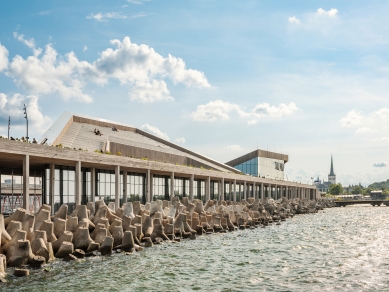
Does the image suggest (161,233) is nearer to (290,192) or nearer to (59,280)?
(59,280)

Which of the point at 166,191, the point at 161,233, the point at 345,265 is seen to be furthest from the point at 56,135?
the point at 345,265

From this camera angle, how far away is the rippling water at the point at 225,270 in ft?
66.0

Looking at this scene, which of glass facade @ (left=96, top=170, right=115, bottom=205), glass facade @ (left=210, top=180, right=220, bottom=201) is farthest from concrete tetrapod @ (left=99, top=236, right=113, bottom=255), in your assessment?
glass facade @ (left=210, top=180, right=220, bottom=201)

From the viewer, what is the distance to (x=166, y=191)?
6406 cm

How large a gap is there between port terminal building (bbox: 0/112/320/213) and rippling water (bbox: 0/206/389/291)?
1145 cm

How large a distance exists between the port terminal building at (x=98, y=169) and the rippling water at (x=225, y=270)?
451 inches

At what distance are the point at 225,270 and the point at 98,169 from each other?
26779 millimetres

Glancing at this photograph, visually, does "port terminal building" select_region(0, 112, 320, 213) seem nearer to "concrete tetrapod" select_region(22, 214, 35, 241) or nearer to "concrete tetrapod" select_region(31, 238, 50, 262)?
"concrete tetrapod" select_region(22, 214, 35, 241)

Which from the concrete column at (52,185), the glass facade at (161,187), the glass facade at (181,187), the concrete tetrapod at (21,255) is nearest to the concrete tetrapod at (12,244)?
the concrete tetrapod at (21,255)

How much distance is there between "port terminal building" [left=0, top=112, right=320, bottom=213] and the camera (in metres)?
37.6

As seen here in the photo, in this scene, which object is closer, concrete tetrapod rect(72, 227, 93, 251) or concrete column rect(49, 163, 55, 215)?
concrete tetrapod rect(72, 227, 93, 251)

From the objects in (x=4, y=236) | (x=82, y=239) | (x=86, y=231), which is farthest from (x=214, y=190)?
(x=4, y=236)

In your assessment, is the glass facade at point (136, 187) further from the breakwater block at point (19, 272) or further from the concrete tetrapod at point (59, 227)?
the breakwater block at point (19, 272)

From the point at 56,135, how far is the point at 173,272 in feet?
117
